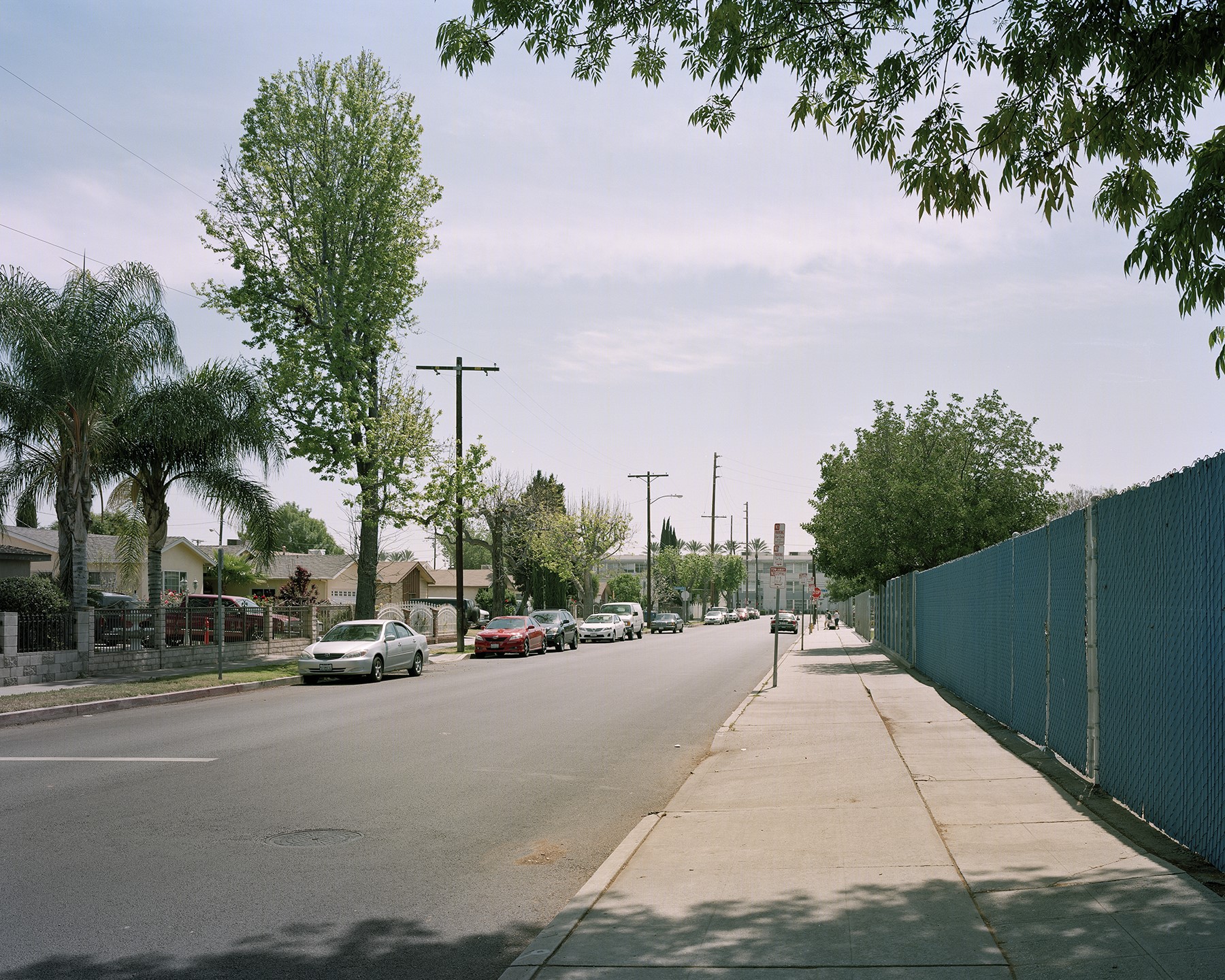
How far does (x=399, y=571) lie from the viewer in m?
76.4

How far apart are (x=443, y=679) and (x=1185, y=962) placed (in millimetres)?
21257

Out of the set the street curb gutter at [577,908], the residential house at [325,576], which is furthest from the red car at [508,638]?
the residential house at [325,576]

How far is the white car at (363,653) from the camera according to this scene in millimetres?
23344

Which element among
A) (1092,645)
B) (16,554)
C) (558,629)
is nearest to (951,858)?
(1092,645)

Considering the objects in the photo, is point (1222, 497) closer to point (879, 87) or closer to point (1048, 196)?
point (1048, 196)

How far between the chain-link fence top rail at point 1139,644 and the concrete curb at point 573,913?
337 centimetres

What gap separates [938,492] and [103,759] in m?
22.8

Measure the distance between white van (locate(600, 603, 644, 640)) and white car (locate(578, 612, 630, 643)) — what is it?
1.21 metres

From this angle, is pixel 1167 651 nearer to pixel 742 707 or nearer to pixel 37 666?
pixel 742 707

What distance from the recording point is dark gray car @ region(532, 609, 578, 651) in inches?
1601

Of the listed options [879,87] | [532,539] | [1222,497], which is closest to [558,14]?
[879,87]

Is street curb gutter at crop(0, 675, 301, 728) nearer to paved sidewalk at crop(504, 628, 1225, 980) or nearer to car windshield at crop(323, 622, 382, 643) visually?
car windshield at crop(323, 622, 382, 643)

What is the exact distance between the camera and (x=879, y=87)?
7.97m

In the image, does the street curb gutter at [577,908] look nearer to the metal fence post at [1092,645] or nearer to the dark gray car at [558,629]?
the metal fence post at [1092,645]
